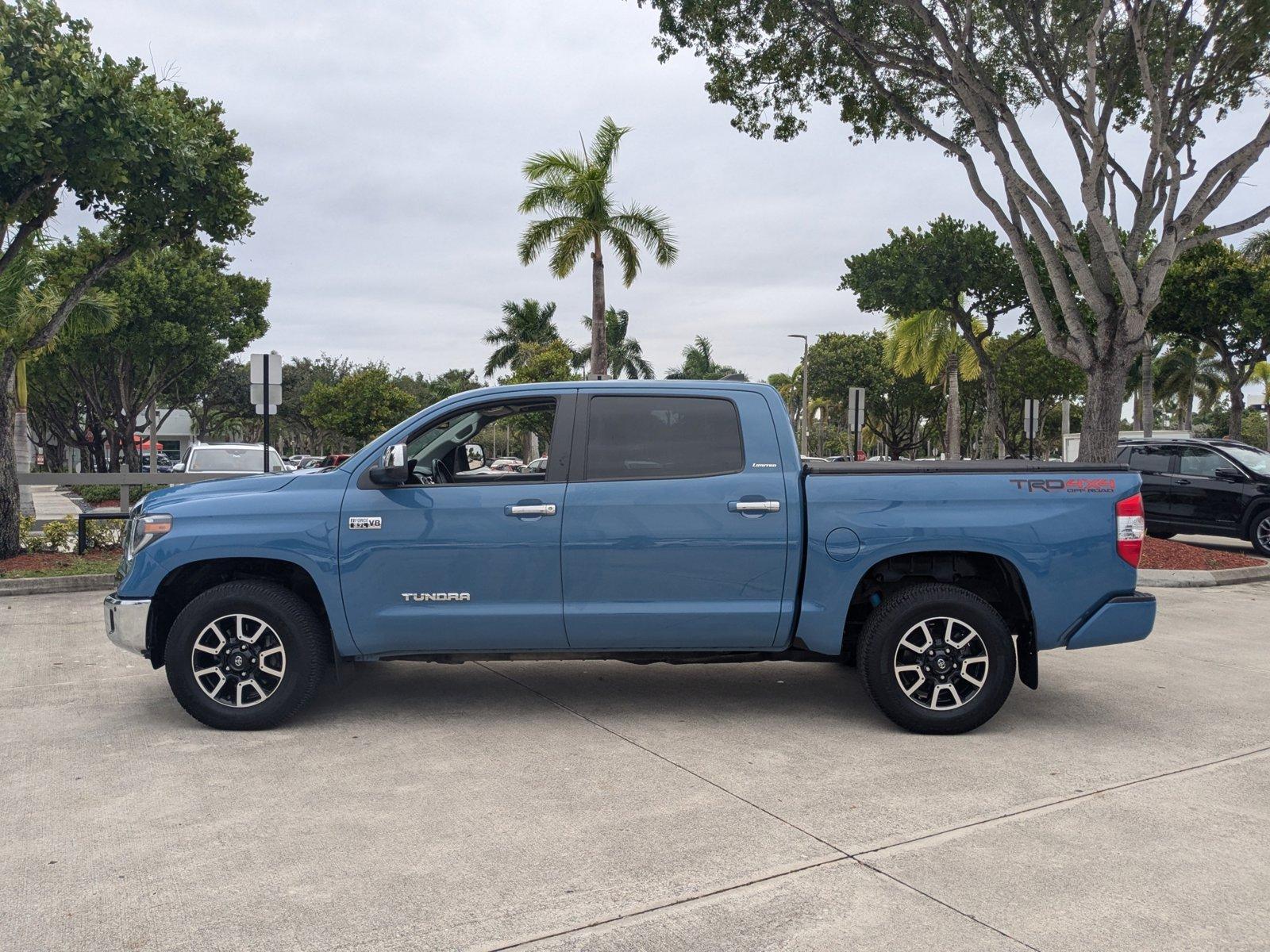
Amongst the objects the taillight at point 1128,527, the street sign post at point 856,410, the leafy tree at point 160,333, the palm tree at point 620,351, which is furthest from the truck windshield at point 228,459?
the palm tree at point 620,351

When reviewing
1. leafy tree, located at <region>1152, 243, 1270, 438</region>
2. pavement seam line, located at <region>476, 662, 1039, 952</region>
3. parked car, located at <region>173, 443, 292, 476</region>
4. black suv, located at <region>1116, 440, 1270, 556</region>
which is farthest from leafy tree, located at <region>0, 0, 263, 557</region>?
leafy tree, located at <region>1152, 243, 1270, 438</region>

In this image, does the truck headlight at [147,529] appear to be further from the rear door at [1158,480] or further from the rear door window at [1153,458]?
the rear door window at [1153,458]

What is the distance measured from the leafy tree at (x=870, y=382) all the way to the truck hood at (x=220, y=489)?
2007 inches

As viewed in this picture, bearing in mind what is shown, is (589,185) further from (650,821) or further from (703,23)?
(650,821)

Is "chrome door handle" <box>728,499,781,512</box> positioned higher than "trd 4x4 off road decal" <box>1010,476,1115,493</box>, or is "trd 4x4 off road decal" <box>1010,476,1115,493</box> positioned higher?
"trd 4x4 off road decal" <box>1010,476,1115,493</box>

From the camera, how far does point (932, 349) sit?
102ft

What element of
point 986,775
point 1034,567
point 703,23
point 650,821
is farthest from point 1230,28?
point 650,821

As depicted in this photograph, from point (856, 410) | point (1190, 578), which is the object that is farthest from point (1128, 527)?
point (856, 410)

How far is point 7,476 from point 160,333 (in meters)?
23.8

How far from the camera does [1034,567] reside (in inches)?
223

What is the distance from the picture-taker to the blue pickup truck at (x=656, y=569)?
5641mm

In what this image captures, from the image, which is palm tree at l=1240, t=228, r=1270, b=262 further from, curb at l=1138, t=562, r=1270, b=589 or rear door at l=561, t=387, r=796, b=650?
rear door at l=561, t=387, r=796, b=650

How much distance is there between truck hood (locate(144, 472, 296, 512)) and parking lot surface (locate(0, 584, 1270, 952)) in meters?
1.27

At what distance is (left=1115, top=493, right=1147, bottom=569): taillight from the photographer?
5.62 meters
